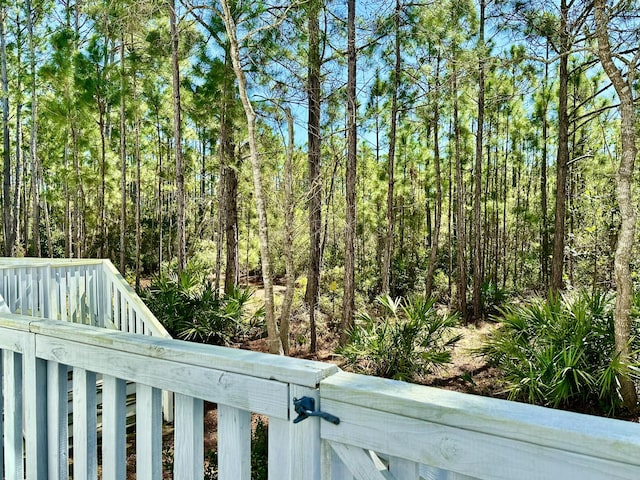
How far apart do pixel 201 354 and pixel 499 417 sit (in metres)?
0.57

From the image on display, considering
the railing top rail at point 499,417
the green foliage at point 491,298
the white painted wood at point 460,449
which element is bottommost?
the green foliage at point 491,298

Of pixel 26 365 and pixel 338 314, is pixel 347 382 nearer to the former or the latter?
pixel 26 365

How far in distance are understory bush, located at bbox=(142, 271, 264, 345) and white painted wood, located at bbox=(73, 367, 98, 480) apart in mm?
6835

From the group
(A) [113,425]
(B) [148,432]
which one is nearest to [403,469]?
(B) [148,432]

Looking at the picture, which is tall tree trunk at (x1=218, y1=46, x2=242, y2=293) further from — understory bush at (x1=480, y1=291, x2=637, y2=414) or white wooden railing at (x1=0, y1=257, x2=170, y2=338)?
understory bush at (x1=480, y1=291, x2=637, y2=414)

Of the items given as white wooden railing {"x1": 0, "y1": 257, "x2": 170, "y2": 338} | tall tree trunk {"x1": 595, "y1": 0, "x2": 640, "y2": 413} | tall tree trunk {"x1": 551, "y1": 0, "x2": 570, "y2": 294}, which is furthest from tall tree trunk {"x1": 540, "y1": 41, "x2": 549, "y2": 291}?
white wooden railing {"x1": 0, "y1": 257, "x2": 170, "y2": 338}

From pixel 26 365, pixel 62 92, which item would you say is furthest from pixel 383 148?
pixel 26 365

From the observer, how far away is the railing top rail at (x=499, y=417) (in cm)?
59

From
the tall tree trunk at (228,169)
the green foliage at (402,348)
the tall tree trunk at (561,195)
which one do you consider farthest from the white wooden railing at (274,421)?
the tall tree trunk at (561,195)

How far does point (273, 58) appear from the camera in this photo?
29.0ft

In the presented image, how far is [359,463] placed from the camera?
78cm

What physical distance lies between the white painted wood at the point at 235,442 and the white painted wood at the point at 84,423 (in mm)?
438

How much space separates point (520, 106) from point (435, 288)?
6.72m

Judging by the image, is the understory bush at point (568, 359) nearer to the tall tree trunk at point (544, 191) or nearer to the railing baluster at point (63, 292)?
the railing baluster at point (63, 292)
